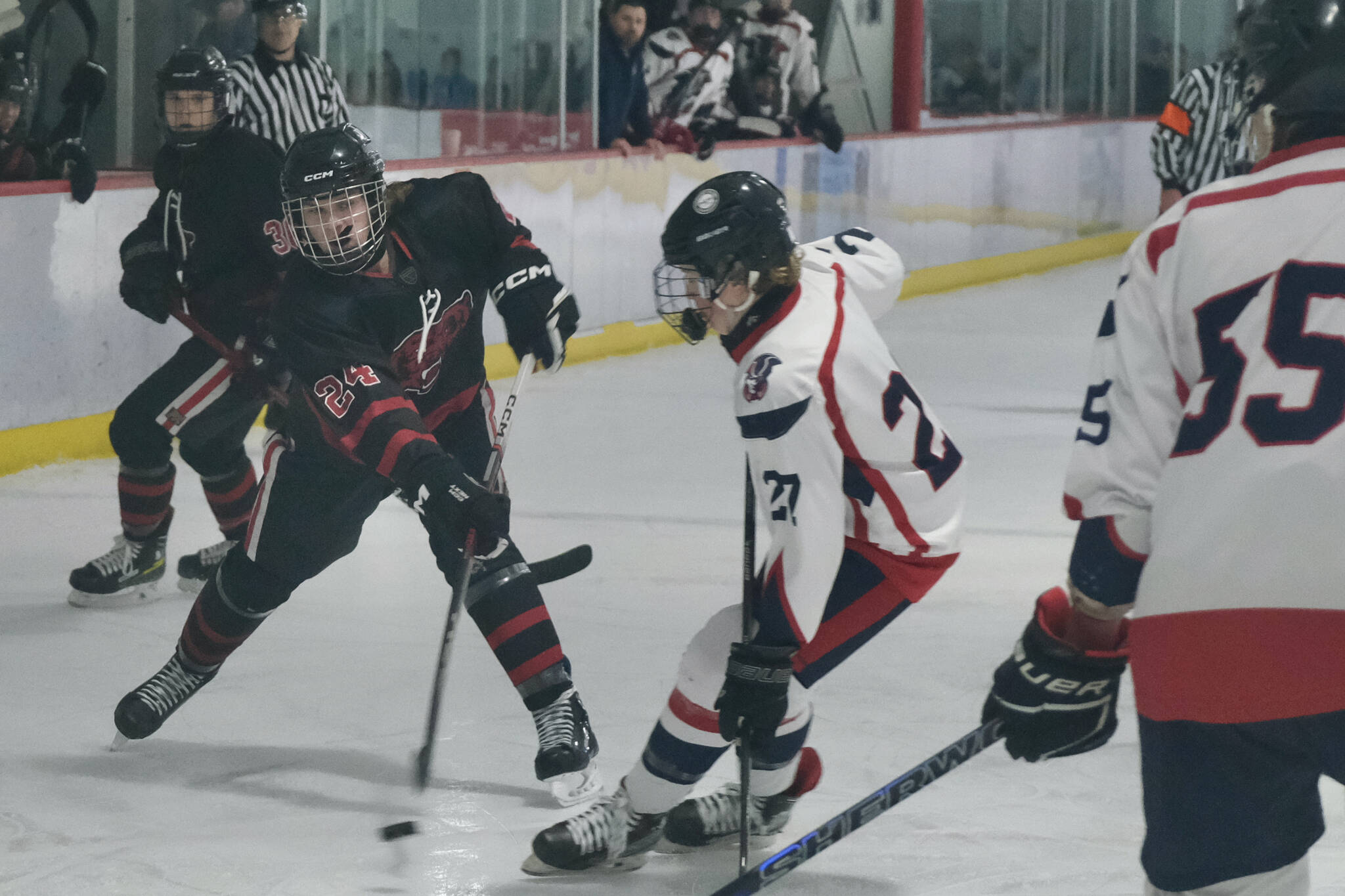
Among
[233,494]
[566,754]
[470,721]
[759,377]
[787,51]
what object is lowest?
[470,721]

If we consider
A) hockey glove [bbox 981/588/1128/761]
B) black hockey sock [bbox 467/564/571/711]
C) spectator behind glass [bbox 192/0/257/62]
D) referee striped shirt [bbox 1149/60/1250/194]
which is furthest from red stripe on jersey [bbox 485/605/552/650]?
spectator behind glass [bbox 192/0/257/62]

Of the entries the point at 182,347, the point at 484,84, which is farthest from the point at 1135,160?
the point at 182,347

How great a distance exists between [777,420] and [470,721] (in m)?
1.13

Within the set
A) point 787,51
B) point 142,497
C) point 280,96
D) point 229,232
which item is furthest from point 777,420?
point 787,51

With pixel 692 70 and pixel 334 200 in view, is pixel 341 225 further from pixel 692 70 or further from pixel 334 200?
pixel 692 70

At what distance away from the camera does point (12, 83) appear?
5.04 m

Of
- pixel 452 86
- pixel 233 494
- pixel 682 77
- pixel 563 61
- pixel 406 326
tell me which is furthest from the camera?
pixel 682 77

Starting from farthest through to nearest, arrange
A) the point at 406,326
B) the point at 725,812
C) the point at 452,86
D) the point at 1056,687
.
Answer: the point at 452,86 < the point at 406,326 < the point at 725,812 < the point at 1056,687

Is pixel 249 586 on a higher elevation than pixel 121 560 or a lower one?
higher

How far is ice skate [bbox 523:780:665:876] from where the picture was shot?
7.36ft

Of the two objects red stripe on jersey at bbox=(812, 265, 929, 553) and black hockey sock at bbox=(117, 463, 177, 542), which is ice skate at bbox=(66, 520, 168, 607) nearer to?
black hockey sock at bbox=(117, 463, 177, 542)

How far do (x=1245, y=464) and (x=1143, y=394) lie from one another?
9 centimetres

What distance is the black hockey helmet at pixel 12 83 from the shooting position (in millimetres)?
5008

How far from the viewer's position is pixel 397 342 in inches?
100
